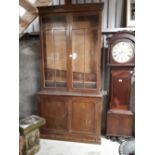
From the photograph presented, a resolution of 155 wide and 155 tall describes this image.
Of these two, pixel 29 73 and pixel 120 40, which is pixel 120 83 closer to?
pixel 120 40

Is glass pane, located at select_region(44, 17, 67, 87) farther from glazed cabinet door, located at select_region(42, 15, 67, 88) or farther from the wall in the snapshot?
the wall

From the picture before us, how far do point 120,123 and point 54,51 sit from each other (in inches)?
60.3

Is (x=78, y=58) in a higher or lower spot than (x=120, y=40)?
lower

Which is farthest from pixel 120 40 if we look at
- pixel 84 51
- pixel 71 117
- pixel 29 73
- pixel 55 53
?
pixel 29 73

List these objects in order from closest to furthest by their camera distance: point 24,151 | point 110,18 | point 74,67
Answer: point 24,151
point 74,67
point 110,18

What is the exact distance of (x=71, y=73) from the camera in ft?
8.54

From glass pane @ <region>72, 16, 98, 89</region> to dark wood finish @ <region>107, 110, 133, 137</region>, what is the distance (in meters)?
0.54

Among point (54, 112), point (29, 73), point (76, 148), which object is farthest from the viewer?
point (29, 73)

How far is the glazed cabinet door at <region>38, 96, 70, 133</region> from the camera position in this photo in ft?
8.54

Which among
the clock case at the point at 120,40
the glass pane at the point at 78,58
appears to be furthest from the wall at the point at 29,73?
the clock case at the point at 120,40

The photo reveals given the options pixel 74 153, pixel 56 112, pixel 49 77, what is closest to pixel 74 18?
pixel 49 77

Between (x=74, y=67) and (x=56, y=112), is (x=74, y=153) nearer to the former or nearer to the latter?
(x=56, y=112)
